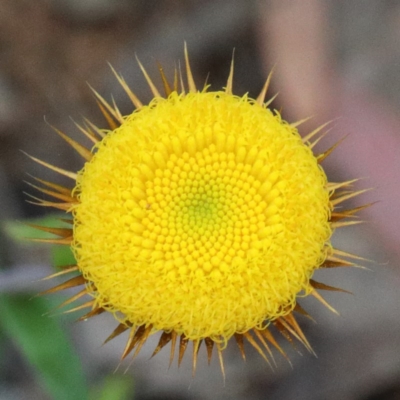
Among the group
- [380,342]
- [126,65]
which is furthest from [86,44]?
[380,342]

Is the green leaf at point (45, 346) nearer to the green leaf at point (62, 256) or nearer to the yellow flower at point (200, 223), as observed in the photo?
the green leaf at point (62, 256)

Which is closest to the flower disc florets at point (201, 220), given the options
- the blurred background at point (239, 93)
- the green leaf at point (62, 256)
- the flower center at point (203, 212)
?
the flower center at point (203, 212)

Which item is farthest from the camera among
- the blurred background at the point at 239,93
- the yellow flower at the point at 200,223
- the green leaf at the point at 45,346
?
the blurred background at the point at 239,93

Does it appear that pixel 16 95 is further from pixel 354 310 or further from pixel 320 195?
pixel 354 310

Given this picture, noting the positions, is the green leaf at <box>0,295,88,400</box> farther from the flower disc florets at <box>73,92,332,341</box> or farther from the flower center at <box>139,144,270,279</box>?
the flower center at <box>139,144,270,279</box>

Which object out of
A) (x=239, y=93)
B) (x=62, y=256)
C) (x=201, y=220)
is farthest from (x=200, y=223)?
(x=239, y=93)

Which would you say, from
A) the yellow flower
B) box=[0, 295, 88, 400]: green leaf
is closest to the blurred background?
box=[0, 295, 88, 400]: green leaf
